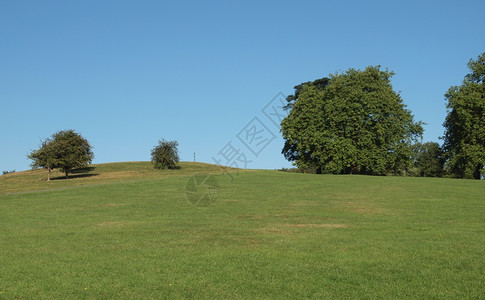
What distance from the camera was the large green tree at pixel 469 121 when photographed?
172ft

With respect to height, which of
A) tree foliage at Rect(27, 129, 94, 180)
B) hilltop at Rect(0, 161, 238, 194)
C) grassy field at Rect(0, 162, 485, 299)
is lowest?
grassy field at Rect(0, 162, 485, 299)

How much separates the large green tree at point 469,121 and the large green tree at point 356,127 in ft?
16.6

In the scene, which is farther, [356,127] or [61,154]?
[61,154]

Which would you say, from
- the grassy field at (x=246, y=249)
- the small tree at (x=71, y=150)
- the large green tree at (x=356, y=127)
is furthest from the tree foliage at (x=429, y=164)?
the small tree at (x=71, y=150)

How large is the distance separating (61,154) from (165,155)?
19201mm

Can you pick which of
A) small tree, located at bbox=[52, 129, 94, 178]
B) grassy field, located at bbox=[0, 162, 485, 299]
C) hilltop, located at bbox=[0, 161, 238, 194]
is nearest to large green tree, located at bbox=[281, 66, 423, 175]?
hilltop, located at bbox=[0, 161, 238, 194]

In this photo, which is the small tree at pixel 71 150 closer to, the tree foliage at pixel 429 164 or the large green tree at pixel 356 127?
the large green tree at pixel 356 127

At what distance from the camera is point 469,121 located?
174 feet

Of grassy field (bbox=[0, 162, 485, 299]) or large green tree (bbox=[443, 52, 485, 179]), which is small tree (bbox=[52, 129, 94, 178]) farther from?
large green tree (bbox=[443, 52, 485, 179])

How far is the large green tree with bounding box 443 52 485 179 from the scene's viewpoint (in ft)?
172

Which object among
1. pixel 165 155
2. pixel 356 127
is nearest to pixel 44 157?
pixel 165 155

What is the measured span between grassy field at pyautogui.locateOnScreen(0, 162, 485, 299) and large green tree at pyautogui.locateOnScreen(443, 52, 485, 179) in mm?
27231

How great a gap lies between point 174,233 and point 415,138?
A: 47646 mm

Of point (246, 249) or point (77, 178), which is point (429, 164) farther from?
point (246, 249)
